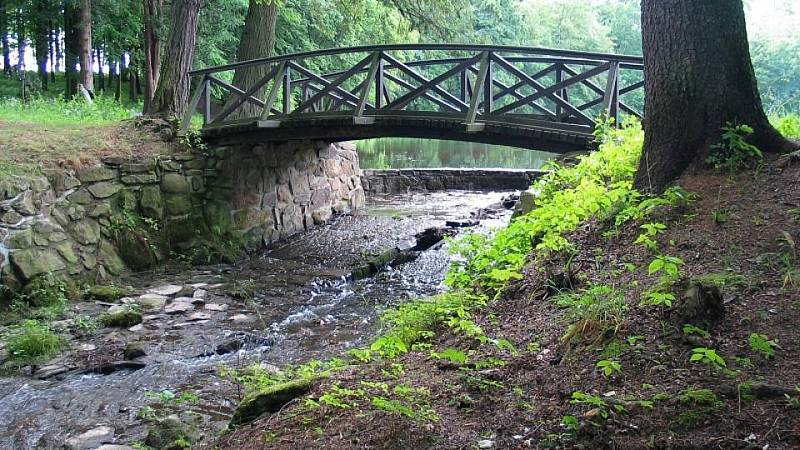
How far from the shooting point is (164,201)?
9820mm

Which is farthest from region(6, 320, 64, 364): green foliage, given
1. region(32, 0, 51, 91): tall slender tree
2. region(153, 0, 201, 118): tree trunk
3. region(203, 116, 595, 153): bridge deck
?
region(32, 0, 51, 91): tall slender tree

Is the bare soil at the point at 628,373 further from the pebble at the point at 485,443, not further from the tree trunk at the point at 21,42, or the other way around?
the tree trunk at the point at 21,42

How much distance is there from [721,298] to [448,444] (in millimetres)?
1538

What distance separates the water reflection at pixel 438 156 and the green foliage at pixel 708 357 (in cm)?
1853

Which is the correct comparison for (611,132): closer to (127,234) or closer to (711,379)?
(711,379)

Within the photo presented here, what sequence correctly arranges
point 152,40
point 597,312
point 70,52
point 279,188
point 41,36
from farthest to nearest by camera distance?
point 41,36 < point 70,52 < point 152,40 < point 279,188 < point 597,312

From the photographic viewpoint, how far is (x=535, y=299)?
14.3ft

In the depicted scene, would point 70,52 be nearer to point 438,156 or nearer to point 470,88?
point 438,156

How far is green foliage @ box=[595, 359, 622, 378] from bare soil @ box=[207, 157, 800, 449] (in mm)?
36

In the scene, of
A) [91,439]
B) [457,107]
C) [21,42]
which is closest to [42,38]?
[21,42]

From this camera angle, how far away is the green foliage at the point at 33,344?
19.8ft

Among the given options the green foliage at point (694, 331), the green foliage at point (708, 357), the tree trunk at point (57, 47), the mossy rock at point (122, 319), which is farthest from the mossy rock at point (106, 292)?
the tree trunk at point (57, 47)

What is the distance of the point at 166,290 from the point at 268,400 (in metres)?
5.10

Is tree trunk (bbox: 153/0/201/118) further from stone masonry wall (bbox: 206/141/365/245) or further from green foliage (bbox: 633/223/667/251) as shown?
green foliage (bbox: 633/223/667/251)
